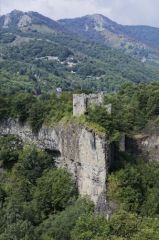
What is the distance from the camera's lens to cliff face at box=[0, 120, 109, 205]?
151 ft

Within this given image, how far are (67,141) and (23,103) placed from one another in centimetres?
841

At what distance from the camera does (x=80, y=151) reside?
48.9 metres

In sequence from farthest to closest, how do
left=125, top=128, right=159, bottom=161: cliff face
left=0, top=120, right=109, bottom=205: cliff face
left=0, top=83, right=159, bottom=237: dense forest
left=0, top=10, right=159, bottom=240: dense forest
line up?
left=125, top=128, right=159, bottom=161: cliff face, left=0, top=120, right=109, bottom=205: cliff face, left=0, top=10, right=159, bottom=240: dense forest, left=0, top=83, right=159, bottom=237: dense forest

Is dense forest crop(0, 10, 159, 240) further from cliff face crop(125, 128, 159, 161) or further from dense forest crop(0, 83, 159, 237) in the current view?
cliff face crop(125, 128, 159, 161)

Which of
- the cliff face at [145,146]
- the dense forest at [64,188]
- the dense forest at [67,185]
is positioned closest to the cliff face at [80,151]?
the dense forest at [67,185]

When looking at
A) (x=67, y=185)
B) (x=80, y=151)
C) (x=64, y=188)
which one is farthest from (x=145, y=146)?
(x=64, y=188)

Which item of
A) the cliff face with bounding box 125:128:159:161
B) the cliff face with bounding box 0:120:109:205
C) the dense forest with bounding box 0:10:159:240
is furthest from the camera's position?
the cliff face with bounding box 125:128:159:161

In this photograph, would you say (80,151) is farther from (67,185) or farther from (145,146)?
(145,146)

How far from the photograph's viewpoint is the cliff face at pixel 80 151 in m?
46.0

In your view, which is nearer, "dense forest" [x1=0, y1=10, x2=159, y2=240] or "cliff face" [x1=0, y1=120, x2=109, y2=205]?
"dense forest" [x1=0, y1=10, x2=159, y2=240]

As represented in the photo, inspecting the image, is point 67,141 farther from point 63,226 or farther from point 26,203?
point 63,226

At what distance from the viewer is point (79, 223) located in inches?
1564

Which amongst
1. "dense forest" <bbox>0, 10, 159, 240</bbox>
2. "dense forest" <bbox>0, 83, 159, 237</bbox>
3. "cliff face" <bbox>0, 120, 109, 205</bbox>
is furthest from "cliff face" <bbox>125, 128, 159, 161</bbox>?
"cliff face" <bbox>0, 120, 109, 205</bbox>

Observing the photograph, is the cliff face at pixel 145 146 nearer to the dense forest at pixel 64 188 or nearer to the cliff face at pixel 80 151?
the dense forest at pixel 64 188
